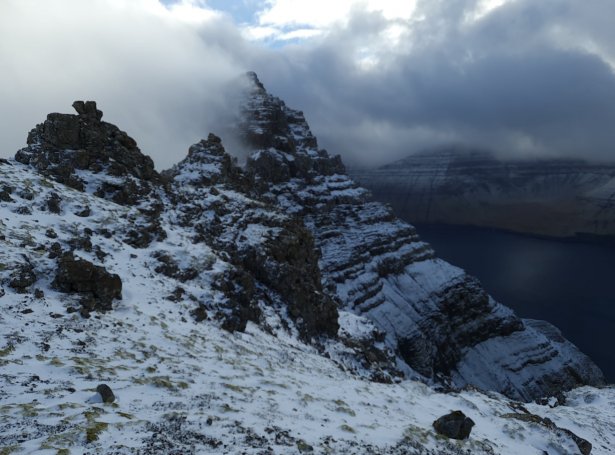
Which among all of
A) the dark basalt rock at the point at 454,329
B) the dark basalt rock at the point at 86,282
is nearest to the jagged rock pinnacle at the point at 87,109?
the dark basalt rock at the point at 86,282

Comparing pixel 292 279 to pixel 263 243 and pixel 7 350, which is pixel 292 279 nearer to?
pixel 263 243

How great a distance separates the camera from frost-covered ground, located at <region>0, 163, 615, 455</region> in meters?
11.0

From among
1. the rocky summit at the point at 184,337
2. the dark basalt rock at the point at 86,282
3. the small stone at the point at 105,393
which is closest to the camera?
the rocky summit at the point at 184,337

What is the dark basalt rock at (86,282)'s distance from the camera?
20.2 metres

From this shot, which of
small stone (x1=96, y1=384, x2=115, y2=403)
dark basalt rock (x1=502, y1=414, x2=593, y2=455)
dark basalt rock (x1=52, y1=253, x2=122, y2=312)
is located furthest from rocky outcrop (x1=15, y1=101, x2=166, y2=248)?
dark basalt rock (x1=502, y1=414, x2=593, y2=455)

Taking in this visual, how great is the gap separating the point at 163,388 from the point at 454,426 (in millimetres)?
11108

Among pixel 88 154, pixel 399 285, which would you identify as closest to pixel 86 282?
pixel 88 154

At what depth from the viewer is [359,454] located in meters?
12.5

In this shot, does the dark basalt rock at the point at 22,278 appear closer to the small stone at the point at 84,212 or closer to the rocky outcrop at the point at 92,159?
the small stone at the point at 84,212

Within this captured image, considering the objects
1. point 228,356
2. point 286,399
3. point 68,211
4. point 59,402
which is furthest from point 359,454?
point 68,211

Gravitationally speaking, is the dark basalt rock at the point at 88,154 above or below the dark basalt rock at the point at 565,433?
above

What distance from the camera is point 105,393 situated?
12500mm

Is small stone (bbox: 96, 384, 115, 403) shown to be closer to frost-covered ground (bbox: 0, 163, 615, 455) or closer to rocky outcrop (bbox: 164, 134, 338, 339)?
frost-covered ground (bbox: 0, 163, 615, 455)

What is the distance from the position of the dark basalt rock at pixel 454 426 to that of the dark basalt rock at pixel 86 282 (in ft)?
53.9
